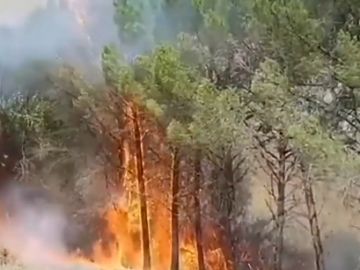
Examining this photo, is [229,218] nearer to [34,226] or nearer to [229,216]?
[229,216]

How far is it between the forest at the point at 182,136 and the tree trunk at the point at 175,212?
0.6 inches

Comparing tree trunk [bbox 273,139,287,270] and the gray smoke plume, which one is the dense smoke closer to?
the gray smoke plume

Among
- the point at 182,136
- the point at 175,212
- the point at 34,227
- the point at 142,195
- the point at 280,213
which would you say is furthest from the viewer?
the point at 34,227

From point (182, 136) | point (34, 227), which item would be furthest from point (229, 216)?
point (34, 227)

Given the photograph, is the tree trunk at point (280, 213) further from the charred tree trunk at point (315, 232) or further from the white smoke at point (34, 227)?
the white smoke at point (34, 227)

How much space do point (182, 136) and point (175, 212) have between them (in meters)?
1.49

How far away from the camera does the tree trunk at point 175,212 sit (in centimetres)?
641

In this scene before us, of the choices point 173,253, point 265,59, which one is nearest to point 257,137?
point 265,59

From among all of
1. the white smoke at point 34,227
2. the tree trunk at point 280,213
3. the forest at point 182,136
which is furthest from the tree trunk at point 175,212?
the white smoke at point 34,227

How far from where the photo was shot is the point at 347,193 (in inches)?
198

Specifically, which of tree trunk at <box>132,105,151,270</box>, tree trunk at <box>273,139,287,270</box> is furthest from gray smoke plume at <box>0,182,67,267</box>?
tree trunk at <box>273,139,287,270</box>

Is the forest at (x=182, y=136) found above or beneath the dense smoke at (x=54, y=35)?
beneath

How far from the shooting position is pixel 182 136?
5.38 meters

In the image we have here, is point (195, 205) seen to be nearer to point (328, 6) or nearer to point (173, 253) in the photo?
point (173, 253)
